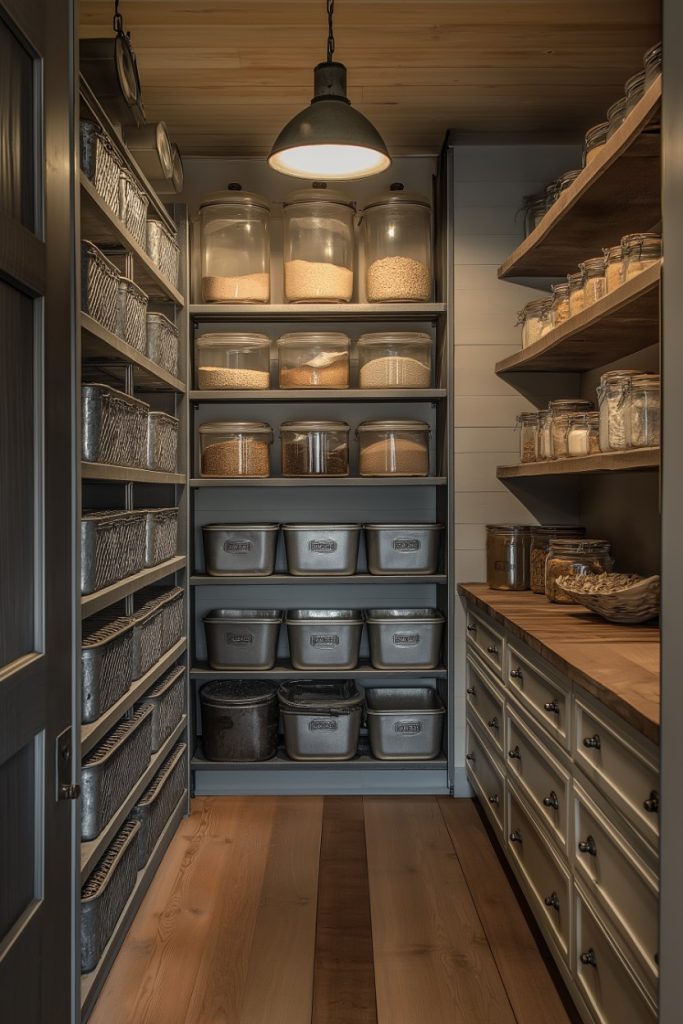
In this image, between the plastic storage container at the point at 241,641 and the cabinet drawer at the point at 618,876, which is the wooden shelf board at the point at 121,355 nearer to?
the plastic storage container at the point at 241,641

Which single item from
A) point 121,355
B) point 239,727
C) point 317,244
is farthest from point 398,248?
point 239,727

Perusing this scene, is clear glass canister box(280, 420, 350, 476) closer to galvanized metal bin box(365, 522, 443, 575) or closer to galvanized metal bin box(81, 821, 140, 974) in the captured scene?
galvanized metal bin box(365, 522, 443, 575)

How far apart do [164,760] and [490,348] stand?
1.97 m

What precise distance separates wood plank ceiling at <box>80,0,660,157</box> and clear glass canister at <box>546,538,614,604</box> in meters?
1.56

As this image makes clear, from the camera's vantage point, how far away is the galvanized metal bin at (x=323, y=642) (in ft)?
11.8

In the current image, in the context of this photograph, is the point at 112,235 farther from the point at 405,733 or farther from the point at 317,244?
the point at 405,733

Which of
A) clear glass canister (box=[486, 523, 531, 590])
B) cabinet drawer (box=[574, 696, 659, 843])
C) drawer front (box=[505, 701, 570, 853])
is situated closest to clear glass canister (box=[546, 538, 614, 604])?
clear glass canister (box=[486, 523, 531, 590])

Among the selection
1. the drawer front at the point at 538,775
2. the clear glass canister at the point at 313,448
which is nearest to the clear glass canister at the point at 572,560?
the drawer front at the point at 538,775

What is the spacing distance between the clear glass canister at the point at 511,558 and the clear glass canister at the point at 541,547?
24 mm

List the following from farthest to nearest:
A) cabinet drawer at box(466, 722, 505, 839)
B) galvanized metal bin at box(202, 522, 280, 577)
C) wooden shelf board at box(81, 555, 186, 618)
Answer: galvanized metal bin at box(202, 522, 280, 577)
cabinet drawer at box(466, 722, 505, 839)
wooden shelf board at box(81, 555, 186, 618)

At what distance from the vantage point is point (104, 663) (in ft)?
7.40

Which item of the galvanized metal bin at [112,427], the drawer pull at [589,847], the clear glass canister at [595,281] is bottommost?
the drawer pull at [589,847]

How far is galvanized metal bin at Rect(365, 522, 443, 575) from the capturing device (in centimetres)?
361

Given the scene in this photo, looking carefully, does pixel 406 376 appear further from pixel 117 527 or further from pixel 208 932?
pixel 208 932
